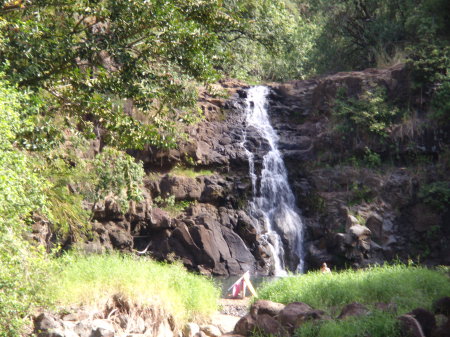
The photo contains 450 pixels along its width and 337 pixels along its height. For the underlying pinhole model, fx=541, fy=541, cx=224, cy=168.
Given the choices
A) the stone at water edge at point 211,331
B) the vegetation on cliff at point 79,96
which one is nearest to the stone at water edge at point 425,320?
the stone at water edge at point 211,331

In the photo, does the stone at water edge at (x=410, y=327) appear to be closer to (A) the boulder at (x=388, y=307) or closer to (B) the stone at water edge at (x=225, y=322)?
(A) the boulder at (x=388, y=307)

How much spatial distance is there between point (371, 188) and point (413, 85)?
521 cm

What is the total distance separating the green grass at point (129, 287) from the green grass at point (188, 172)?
37.8 feet

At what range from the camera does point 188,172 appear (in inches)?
928

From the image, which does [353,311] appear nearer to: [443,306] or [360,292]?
[443,306]

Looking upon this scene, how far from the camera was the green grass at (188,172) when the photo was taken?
76.6 ft

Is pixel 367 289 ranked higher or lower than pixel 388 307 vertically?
lower

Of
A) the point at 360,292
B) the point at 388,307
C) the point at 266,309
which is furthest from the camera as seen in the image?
the point at 360,292

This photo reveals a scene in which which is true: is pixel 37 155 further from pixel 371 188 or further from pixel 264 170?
pixel 371 188

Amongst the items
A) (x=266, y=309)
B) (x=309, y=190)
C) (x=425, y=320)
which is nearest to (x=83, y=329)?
(x=266, y=309)

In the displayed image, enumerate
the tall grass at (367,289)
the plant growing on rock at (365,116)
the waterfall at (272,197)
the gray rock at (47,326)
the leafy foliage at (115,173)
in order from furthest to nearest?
the plant growing on rock at (365,116) < the waterfall at (272,197) < the leafy foliage at (115,173) < the tall grass at (367,289) < the gray rock at (47,326)

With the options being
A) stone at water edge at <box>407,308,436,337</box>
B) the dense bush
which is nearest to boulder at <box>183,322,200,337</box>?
the dense bush

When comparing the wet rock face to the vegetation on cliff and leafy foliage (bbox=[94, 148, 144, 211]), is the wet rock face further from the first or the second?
leafy foliage (bbox=[94, 148, 144, 211])

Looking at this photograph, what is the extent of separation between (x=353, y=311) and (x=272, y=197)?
14061 mm
